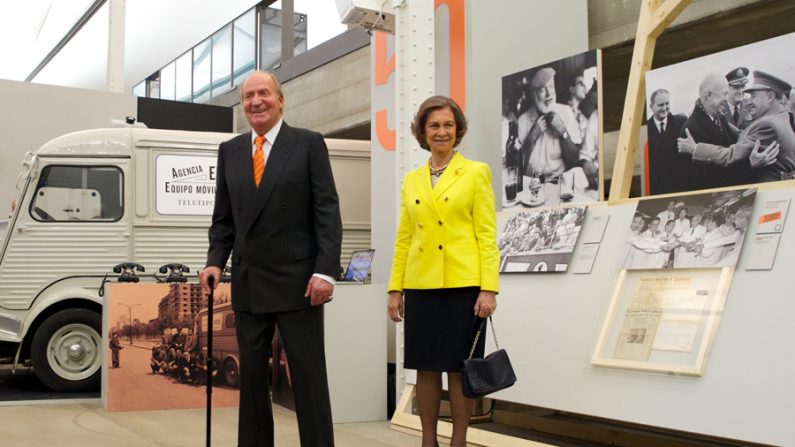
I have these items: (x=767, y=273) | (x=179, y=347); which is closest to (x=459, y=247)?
(x=767, y=273)

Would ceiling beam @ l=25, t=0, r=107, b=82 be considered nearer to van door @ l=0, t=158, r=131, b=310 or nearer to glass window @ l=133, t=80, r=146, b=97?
glass window @ l=133, t=80, r=146, b=97

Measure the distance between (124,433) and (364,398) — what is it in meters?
1.51

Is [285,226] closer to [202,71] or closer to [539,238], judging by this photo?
[539,238]

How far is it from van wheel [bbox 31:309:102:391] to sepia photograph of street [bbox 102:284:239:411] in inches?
40.0

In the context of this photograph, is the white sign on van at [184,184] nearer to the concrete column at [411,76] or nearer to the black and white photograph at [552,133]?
the concrete column at [411,76]

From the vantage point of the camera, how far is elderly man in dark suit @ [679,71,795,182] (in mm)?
3779

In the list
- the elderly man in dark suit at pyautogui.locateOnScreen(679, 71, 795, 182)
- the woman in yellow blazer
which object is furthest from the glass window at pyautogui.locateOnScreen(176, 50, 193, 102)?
the elderly man in dark suit at pyautogui.locateOnScreen(679, 71, 795, 182)

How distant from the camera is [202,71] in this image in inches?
715

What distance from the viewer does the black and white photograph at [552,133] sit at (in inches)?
185

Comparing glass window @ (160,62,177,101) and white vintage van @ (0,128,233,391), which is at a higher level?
glass window @ (160,62,177,101)

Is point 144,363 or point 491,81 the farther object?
point 144,363

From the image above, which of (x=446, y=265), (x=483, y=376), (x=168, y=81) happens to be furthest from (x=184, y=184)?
(x=168, y=81)

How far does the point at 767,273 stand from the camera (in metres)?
3.41

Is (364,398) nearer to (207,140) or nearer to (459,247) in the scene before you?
(459,247)
